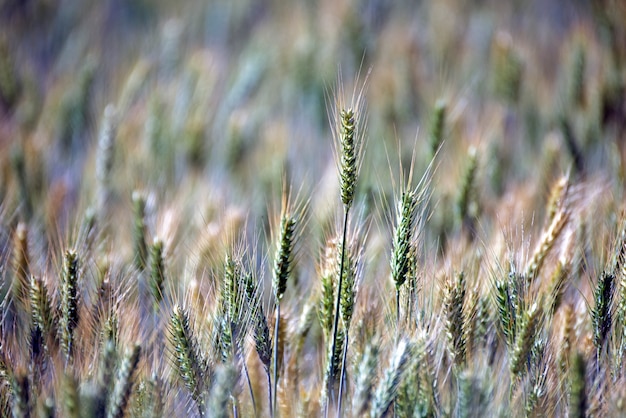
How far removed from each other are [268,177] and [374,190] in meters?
0.70

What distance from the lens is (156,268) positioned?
210 cm

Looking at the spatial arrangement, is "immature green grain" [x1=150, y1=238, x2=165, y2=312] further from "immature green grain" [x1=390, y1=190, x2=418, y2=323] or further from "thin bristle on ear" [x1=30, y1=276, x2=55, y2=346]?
"immature green grain" [x1=390, y1=190, x2=418, y2=323]

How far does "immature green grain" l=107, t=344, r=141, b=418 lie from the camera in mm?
1611

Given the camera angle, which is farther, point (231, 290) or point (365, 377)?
point (231, 290)

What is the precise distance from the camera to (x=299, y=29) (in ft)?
15.7

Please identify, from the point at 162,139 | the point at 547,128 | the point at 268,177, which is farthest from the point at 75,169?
the point at 547,128

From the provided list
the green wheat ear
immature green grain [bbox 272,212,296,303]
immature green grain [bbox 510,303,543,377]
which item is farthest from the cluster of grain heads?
immature green grain [bbox 510,303,543,377]

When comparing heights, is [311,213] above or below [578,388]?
above

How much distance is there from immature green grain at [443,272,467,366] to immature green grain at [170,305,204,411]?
73 cm

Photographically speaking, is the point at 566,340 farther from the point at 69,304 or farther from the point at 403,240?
the point at 69,304

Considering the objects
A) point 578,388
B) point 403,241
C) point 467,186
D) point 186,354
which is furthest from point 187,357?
point 467,186

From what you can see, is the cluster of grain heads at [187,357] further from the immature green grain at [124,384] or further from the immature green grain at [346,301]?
the immature green grain at [346,301]

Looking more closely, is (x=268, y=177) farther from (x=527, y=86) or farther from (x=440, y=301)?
(x=527, y=86)

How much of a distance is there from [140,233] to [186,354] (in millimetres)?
868
